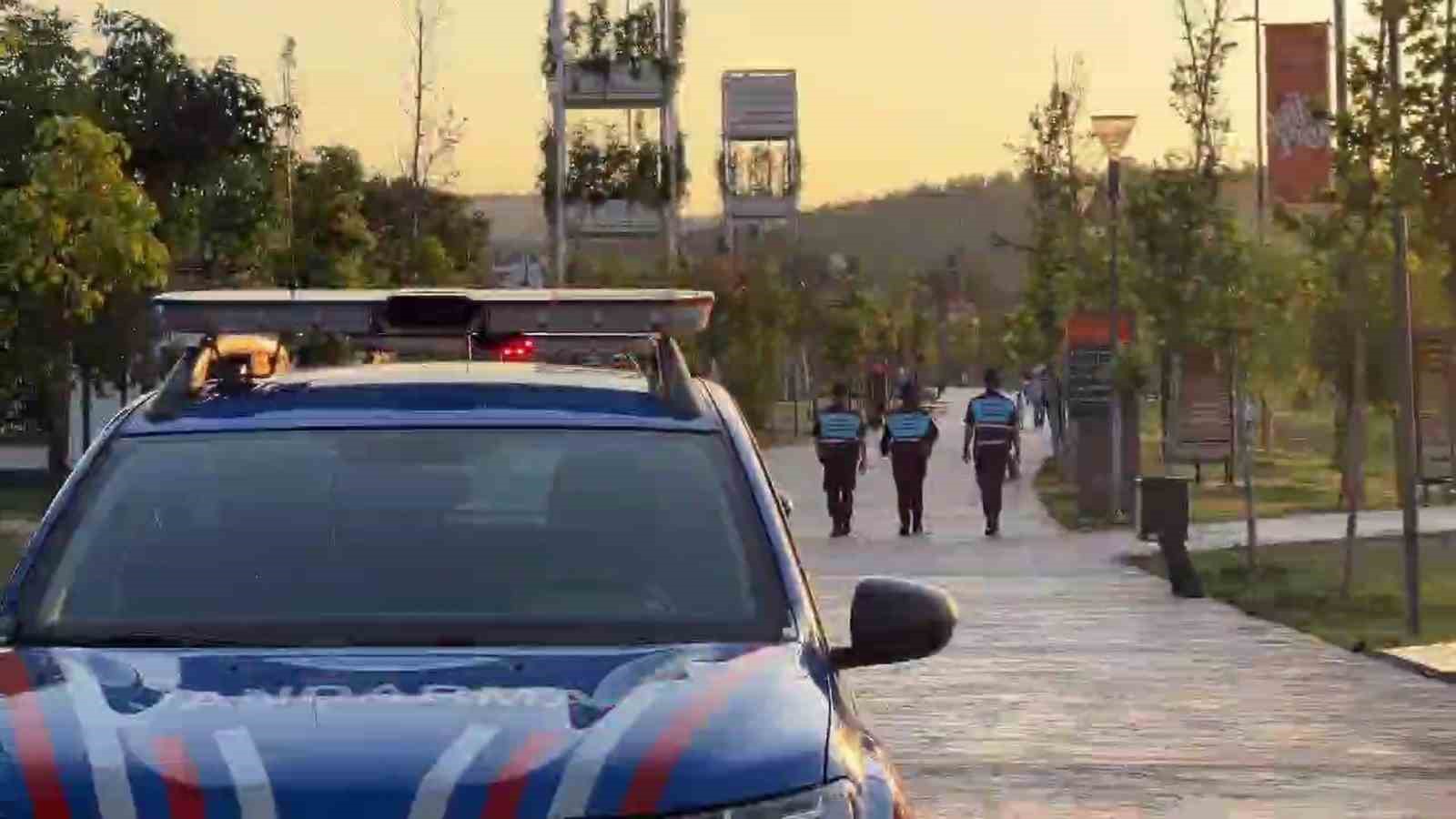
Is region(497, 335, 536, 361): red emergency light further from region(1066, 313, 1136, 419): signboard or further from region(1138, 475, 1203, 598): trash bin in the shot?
region(1066, 313, 1136, 419): signboard

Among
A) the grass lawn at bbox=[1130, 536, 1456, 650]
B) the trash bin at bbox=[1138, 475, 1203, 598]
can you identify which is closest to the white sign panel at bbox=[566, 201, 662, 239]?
the grass lawn at bbox=[1130, 536, 1456, 650]

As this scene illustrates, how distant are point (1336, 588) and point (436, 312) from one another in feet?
57.4

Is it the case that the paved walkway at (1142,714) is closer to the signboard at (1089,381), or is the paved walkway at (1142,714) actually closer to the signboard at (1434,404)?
the signboard at (1089,381)

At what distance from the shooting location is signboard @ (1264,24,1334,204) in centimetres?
3941

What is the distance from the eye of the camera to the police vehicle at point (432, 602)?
497 cm

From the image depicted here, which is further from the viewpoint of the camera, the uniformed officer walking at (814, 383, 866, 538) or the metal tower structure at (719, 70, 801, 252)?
the metal tower structure at (719, 70, 801, 252)

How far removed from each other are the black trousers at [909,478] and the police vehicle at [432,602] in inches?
950

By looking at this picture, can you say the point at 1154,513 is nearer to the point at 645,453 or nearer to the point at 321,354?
the point at 321,354

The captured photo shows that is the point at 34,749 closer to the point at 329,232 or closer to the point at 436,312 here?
the point at 436,312

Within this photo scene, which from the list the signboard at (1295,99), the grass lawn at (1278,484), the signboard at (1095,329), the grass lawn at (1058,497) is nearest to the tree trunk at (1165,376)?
the signboard at (1095,329)

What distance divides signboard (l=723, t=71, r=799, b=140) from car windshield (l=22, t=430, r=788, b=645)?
85378 mm

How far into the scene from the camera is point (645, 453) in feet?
21.8

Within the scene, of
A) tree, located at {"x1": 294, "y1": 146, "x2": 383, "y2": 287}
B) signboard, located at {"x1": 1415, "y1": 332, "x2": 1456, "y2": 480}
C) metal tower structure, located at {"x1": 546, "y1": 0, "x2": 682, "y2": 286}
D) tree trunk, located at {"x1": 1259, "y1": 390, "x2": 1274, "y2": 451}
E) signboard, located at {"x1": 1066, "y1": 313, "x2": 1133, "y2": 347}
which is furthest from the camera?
tree trunk, located at {"x1": 1259, "y1": 390, "x2": 1274, "y2": 451}

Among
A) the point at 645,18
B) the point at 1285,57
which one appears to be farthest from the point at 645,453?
the point at 645,18
